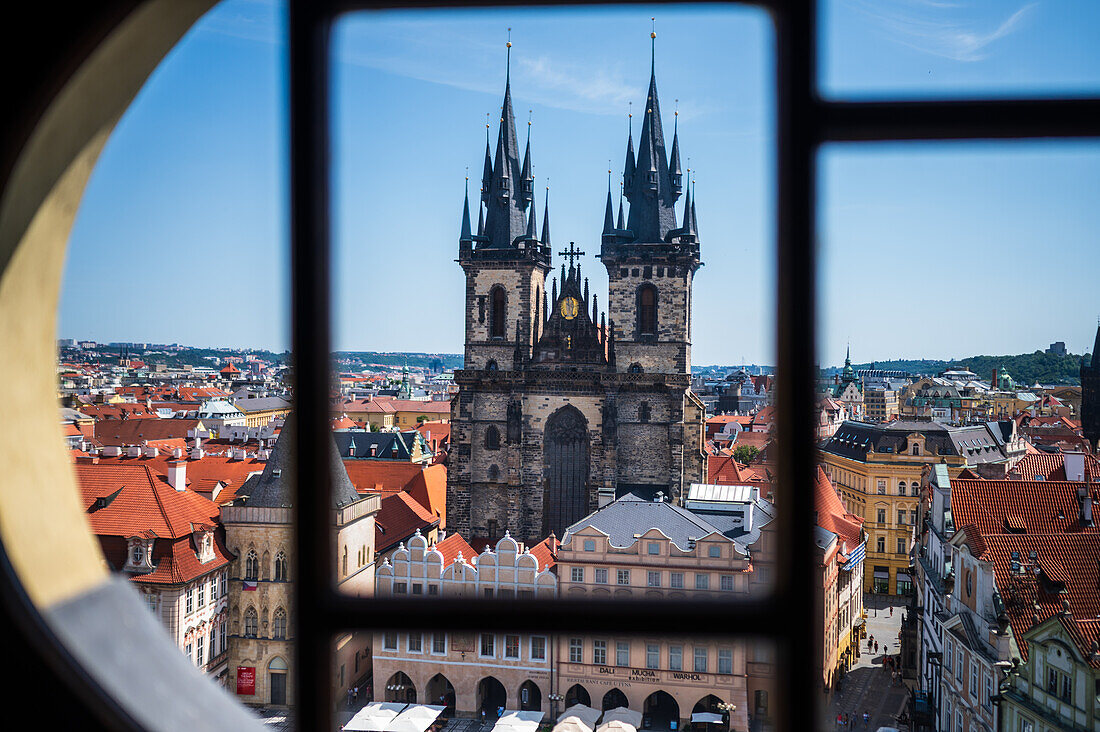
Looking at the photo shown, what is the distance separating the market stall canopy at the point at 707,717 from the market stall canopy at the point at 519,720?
2.46 m

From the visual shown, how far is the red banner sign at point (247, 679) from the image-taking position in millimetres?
14797

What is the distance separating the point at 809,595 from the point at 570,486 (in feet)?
76.2

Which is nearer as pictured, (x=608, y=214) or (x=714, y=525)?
(x=714, y=525)

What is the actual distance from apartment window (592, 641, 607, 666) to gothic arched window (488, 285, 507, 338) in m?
12.7

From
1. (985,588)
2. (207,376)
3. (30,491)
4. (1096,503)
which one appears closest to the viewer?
(30,491)

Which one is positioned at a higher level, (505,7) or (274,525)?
(505,7)

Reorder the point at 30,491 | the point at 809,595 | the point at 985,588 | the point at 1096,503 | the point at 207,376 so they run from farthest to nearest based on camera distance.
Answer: the point at 207,376 → the point at 985,588 → the point at 1096,503 → the point at 30,491 → the point at 809,595

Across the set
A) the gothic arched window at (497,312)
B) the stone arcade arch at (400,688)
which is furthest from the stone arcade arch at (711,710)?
the gothic arched window at (497,312)

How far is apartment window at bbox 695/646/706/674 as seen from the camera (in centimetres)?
1056

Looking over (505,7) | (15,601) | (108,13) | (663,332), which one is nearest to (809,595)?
(505,7)

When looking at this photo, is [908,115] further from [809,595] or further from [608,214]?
[608,214]

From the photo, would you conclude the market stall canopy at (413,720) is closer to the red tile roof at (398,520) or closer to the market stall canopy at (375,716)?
the market stall canopy at (375,716)

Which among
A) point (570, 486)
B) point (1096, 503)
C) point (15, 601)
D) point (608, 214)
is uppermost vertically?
point (608, 214)

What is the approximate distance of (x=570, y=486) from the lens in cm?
2378
